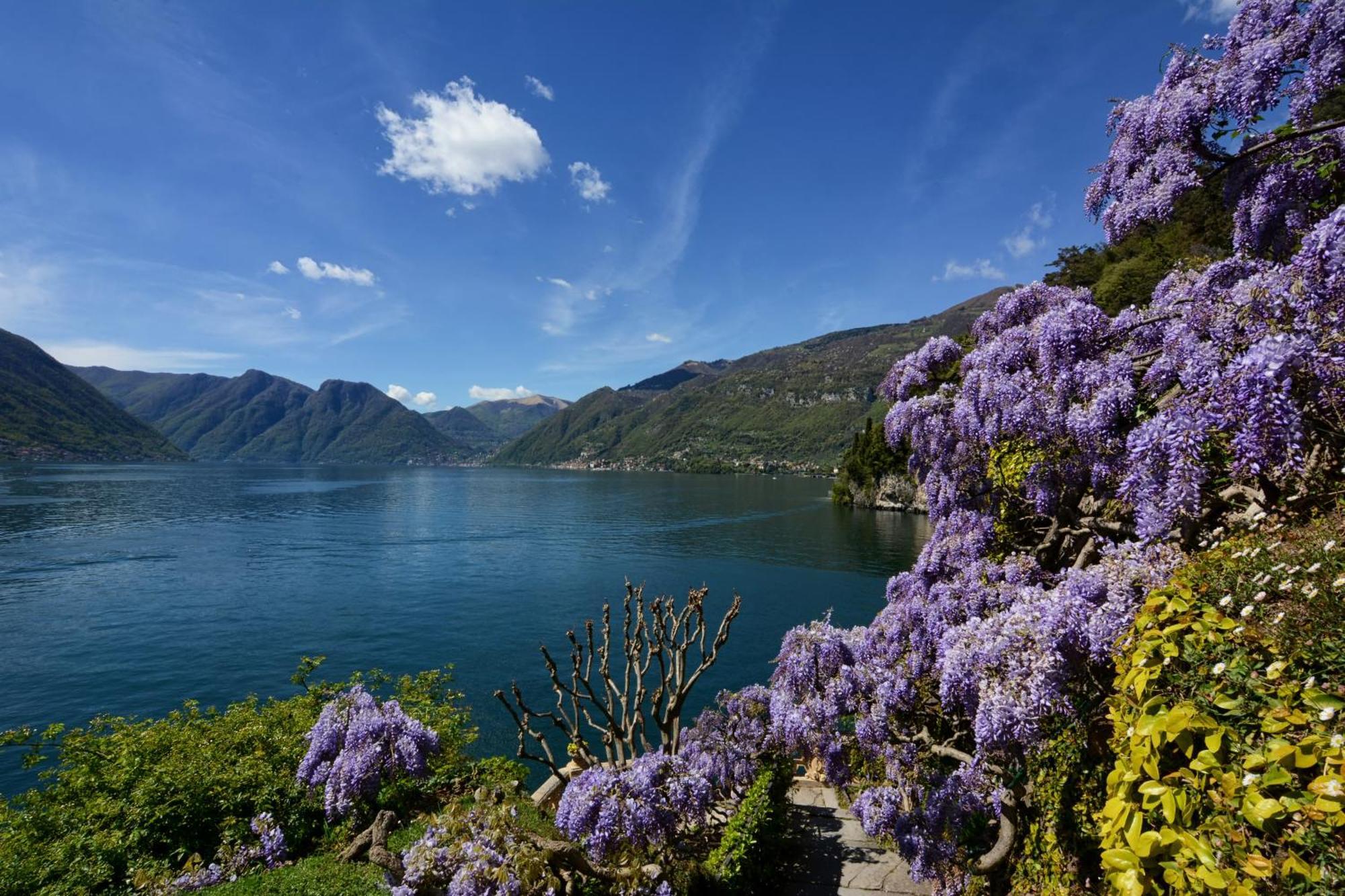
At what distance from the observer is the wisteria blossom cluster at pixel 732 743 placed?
955 centimetres

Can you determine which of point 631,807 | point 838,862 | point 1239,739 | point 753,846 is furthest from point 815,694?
point 1239,739

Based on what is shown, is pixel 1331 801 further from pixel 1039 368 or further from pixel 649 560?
pixel 649 560

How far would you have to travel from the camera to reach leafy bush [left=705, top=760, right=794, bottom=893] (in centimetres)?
753

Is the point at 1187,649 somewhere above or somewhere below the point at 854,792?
above

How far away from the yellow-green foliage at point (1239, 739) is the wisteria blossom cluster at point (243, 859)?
11.4m

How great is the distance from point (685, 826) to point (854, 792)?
172 inches

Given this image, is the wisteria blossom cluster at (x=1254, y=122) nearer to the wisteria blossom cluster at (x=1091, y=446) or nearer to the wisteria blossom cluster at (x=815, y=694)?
the wisteria blossom cluster at (x=1091, y=446)

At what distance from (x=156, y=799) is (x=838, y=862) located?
11.1 m

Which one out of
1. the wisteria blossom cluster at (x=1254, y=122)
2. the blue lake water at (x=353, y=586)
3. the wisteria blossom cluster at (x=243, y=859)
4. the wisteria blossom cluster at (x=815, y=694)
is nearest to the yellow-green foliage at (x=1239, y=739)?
the wisteria blossom cluster at (x=1254, y=122)

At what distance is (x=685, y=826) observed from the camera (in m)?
7.85

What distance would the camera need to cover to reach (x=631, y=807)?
7.37m


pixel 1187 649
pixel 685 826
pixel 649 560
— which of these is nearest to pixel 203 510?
pixel 649 560

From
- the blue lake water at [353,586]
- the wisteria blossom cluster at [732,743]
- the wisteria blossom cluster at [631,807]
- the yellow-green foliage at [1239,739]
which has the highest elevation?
the yellow-green foliage at [1239,739]

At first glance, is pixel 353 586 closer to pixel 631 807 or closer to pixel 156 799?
pixel 156 799
